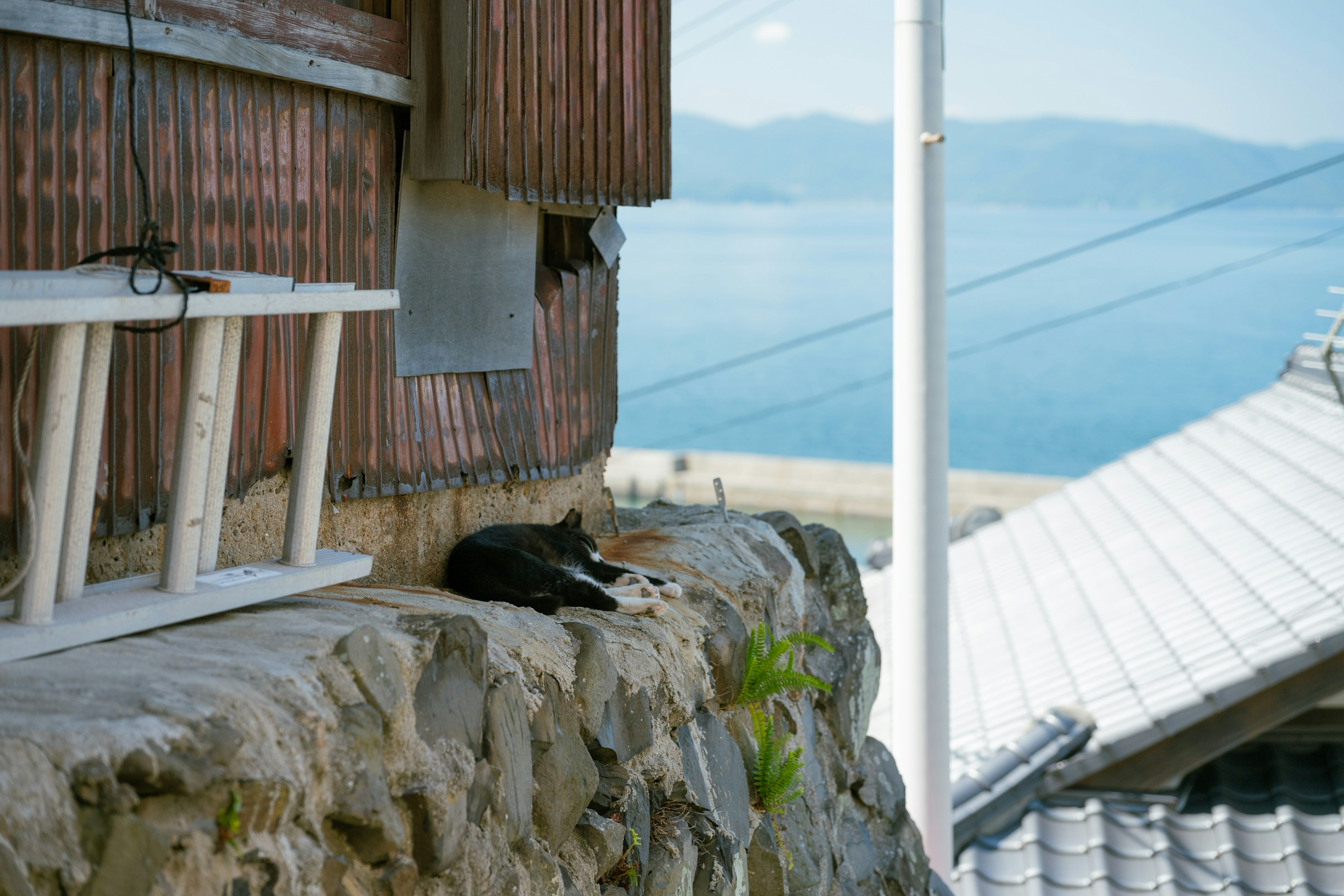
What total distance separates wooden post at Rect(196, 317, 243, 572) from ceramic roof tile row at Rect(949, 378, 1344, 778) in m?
8.19

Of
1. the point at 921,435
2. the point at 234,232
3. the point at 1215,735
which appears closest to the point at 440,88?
the point at 234,232

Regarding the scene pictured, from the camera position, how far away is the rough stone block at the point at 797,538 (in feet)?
25.6

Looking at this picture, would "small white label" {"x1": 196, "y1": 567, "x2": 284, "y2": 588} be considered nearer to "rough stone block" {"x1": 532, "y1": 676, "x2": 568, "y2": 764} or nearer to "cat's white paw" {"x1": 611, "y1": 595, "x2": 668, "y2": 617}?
"rough stone block" {"x1": 532, "y1": 676, "x2": 568, "y2": 764}

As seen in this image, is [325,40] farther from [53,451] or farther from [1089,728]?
[1089,728]

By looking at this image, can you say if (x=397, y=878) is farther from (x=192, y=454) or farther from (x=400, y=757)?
(x=192, y=454)

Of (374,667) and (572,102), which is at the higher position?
(572,102)

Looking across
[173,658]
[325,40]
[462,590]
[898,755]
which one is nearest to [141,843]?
[173,658]

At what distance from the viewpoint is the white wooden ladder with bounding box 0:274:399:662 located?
3148 mm

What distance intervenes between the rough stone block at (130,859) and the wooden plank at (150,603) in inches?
33.6

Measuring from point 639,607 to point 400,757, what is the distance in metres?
2.05

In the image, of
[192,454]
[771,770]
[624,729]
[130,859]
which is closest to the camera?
[130,859]

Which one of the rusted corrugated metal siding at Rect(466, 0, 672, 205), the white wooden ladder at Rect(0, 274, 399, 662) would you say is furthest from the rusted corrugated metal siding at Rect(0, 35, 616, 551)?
the rusted corrugated metal siding at Rect(466, 0, 672, 205)

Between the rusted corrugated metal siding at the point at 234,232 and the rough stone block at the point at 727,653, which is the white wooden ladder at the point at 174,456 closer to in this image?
the rusted corrugated metal siding at the point at 234,232

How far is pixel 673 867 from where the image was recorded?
4.62m
